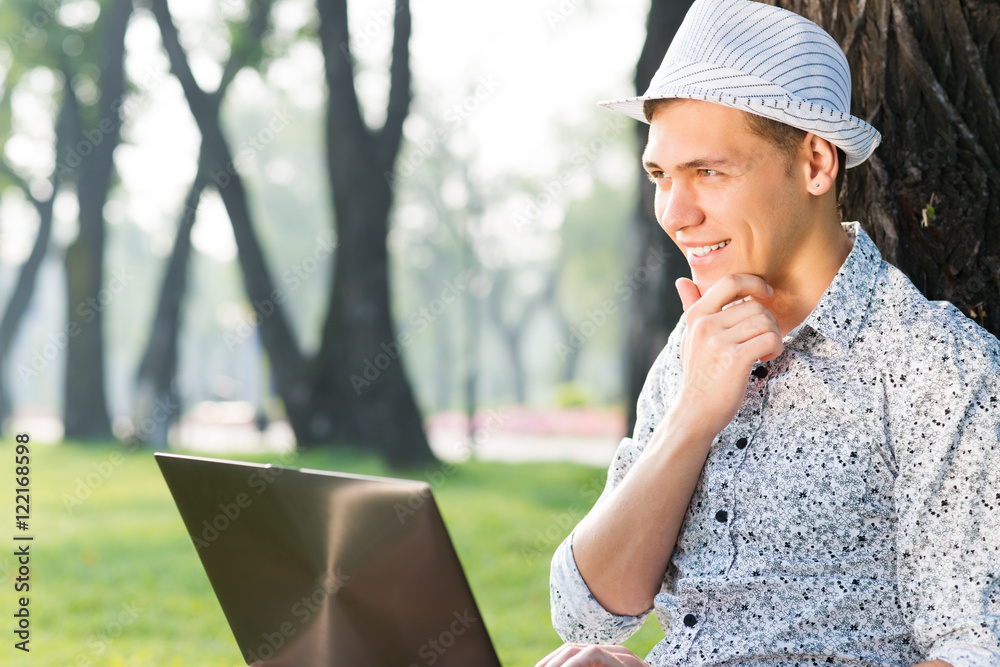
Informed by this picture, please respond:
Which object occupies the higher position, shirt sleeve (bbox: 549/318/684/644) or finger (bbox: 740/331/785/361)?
finger (bbox: 740/331/785/361)

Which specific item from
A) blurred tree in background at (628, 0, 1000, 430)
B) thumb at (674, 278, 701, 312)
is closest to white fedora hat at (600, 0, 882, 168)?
thumb at (674, 278, 701, 312)

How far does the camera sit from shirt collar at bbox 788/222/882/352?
7.27ft

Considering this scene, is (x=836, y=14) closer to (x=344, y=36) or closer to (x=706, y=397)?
(x=706, y=397)

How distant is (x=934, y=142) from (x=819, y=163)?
86 centimetres

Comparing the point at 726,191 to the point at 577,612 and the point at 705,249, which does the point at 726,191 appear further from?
the point at 577,612

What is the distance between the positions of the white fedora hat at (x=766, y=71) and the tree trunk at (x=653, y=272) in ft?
15.6

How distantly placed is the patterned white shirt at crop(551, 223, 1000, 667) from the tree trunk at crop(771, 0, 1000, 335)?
69 centimetres

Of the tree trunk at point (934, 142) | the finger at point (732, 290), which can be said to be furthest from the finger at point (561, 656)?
the tree trunk at point (934, 142)

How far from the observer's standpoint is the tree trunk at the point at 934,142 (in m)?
2.89

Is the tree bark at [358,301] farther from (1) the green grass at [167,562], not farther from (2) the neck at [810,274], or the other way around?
(2) the neck at [810,274]

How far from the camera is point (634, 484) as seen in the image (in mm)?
2283

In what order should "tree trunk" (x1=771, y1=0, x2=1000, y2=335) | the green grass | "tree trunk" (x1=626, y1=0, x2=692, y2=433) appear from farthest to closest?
1. "tree trunk" (x1=626, y1=0, x2=692, y2=433)
2. the green grass
3. "tree trunk" (x1=771, y1=0, x2=1000, y2=335)

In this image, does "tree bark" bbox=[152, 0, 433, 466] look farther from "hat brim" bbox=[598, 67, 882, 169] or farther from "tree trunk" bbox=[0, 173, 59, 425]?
"tree trunk" bbox=[0, 173, 59, 425]

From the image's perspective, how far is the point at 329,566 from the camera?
1.89m
